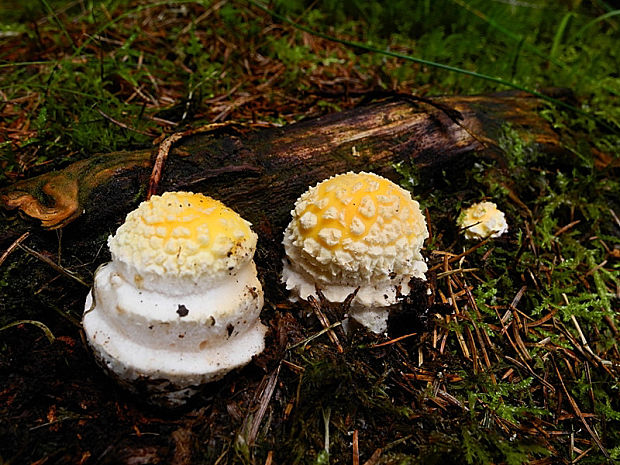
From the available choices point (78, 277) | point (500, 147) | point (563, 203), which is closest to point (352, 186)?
point (78, 277)

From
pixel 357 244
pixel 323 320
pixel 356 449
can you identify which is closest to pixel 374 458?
pixel 356 449

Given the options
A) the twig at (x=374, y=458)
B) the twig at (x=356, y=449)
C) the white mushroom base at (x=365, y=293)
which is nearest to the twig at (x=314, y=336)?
the white mushroom base at (x=365, y=293)

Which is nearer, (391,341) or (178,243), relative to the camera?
(178,243)

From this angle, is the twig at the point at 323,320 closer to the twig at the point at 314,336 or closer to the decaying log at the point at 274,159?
the twig at the point at 314,336

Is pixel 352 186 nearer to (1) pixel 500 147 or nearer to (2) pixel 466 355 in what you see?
(2) pixel 466 355

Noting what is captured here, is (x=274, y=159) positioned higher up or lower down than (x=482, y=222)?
higher up

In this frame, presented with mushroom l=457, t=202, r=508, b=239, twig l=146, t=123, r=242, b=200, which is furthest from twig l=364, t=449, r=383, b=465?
twig l=146, t=123, r=242, b=200

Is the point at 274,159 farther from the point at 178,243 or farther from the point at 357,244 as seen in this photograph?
the point at 178,243
